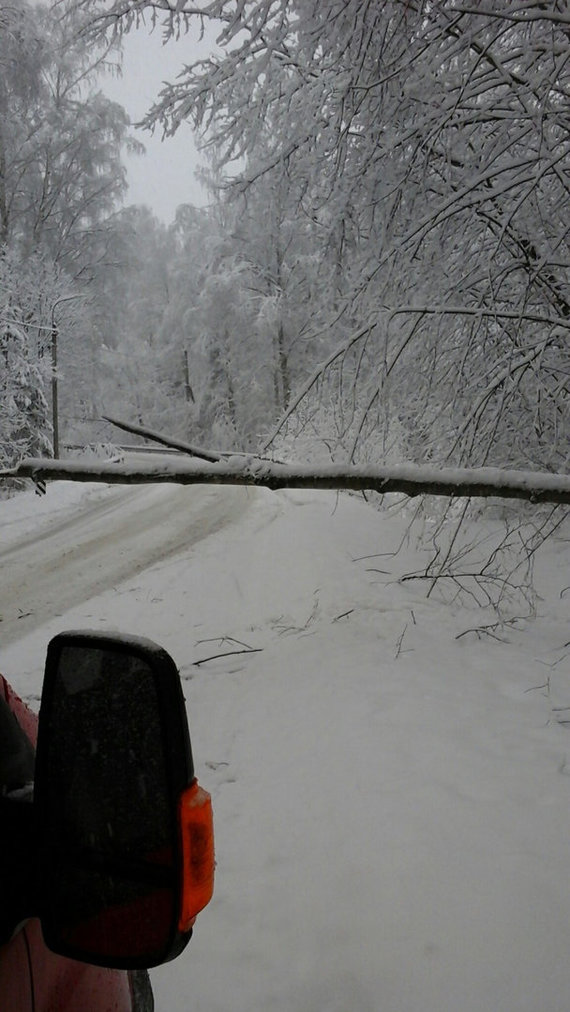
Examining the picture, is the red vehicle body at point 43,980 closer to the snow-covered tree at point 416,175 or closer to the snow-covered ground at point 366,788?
the snow-covered ground at point 366,788

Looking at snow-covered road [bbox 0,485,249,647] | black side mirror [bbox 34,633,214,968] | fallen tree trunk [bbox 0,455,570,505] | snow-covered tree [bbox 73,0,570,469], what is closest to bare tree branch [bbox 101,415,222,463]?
Result: fallen tree trunk [bbox 0,455,570,505]

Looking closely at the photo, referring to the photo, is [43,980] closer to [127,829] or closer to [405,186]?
[127,829]

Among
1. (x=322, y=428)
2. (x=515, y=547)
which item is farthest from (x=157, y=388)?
(x=515, y=547)

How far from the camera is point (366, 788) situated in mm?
3379

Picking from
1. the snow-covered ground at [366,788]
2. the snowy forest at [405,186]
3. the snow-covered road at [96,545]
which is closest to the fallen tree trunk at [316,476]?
the snowy forest at [405,186]

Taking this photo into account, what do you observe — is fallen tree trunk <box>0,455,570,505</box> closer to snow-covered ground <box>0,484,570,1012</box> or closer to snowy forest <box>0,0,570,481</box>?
snowy forest <box>0,0,570,481</box>

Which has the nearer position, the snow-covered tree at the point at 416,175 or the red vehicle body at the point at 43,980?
the red vehicle body at the point at 43,980

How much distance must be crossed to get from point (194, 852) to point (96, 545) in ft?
31.6

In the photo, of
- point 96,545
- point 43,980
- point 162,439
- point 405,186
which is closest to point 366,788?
point 162,439

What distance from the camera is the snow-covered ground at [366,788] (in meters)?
2.30

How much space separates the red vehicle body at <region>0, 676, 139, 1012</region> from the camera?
2.60 feet

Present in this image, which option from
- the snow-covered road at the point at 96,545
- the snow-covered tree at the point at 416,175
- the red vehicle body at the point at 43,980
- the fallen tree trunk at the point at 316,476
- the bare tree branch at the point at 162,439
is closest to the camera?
the red vehicle body at the point at 43,980

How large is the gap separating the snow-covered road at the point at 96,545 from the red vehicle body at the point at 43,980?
5523 mm

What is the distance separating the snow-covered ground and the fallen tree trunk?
1.70 m
